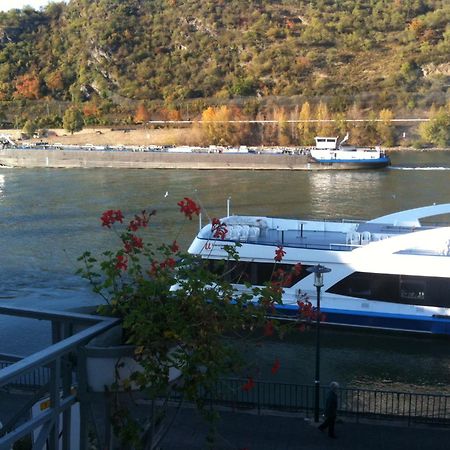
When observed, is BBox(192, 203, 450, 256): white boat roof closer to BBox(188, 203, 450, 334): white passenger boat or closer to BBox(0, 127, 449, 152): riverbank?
BBox(188, 203, 450, 334): white passenger boat

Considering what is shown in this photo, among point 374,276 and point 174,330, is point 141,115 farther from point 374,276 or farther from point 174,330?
point 174,330

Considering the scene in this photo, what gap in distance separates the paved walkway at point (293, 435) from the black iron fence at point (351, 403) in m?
0.24

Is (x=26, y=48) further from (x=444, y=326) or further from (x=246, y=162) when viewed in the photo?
(x=444, y=326)

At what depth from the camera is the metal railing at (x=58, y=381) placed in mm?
3283

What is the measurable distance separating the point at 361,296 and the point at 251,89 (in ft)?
260

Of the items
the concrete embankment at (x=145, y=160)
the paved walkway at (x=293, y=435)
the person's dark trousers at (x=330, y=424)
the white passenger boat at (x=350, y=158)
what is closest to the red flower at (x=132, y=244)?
the paved walkway at (x=293, y=435)

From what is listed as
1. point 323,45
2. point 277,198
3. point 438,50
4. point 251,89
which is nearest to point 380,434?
point 277,198

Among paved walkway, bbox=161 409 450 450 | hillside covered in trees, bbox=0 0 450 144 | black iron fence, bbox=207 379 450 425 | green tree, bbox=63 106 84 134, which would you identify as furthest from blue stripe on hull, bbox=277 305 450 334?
green tree, bbox=63 106 84 134

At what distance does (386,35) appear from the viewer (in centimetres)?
10162

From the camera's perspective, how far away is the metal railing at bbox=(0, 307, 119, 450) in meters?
3.28

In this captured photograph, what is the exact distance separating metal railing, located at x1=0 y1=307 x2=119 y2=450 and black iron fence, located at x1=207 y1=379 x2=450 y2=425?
4812 mm

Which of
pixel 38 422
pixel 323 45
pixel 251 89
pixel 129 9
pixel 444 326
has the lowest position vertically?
pixel 444 326

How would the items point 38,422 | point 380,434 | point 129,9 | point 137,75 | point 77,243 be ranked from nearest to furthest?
1. point 38,422
2. point 380,434
3. point 77,243
4. point 137,75
5. point 129,9

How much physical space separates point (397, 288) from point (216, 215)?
639 inches
